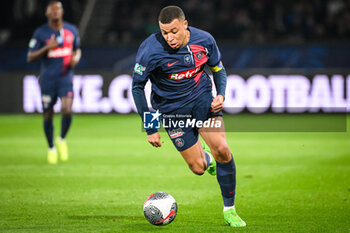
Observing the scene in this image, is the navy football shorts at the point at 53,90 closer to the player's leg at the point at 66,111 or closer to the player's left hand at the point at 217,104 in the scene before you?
the player's leg at the point at 66,111

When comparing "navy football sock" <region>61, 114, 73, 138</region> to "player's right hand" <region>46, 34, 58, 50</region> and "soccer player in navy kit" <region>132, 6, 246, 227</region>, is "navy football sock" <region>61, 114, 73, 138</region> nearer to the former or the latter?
"player's right hand" <region>46, 34, 58, 50</region>

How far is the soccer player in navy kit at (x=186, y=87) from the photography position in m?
5.71

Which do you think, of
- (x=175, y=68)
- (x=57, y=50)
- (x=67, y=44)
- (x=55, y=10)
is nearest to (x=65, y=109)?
(x=57, y=50)

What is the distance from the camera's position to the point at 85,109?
60.1 ft

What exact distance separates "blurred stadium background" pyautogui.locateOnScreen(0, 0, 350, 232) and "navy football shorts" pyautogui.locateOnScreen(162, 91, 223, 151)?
0.76 meters

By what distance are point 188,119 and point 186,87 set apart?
1.03 feet

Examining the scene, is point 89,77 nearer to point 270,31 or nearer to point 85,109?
point 85,109

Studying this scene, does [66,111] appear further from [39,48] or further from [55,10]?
[55,10]

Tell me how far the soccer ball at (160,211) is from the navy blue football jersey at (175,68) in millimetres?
869

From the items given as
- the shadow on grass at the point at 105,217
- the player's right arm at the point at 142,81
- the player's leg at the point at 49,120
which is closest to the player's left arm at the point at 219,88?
the player's right arm at the point at 142,81

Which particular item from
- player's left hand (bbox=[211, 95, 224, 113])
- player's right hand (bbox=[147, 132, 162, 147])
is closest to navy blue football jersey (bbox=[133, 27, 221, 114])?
player's right hand (bbox=[147, 132, 162, 147])

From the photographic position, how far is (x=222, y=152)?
5.72 metres

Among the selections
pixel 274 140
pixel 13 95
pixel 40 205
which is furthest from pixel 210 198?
pixel 13 95

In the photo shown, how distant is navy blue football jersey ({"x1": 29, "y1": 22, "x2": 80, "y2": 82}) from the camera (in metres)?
10.3
